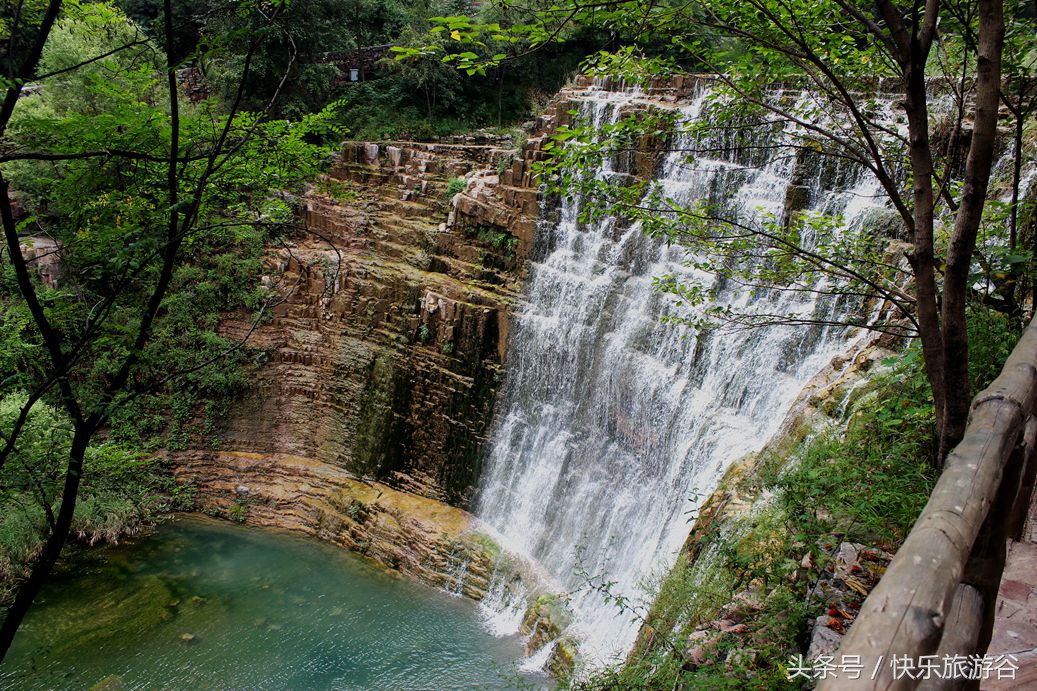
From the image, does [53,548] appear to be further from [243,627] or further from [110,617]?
[110,617]

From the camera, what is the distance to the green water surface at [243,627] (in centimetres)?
888

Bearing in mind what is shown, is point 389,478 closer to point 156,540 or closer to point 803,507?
point 156,540

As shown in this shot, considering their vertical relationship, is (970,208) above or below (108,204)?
above

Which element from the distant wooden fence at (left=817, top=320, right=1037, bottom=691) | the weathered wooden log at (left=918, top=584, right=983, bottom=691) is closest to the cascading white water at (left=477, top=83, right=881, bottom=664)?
the distant wooden fence at (left=817, top=320, right=1037, bottom=691)

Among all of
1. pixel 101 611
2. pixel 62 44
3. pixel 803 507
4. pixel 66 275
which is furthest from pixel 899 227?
pixel 62 44

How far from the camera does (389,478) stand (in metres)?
13.3

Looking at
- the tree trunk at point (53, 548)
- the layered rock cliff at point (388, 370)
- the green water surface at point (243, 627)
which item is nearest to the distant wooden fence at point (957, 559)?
the tree trunk at point (53, 548)

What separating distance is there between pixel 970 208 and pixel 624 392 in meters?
8.28

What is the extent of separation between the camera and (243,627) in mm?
10023

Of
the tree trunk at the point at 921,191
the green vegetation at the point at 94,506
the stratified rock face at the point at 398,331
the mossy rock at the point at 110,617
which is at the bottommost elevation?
the mossy rock at the point at 110,617

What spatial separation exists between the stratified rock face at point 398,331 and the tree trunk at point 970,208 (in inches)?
391

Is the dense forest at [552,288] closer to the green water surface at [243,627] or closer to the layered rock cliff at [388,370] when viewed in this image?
the layered rock cliff at [388,370]

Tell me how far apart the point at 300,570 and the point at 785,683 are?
1009 centimetres

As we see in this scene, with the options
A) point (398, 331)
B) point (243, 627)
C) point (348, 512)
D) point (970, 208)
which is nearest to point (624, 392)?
point (398, 331)
